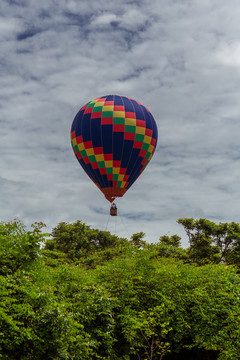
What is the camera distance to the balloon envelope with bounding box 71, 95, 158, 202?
1308 inches

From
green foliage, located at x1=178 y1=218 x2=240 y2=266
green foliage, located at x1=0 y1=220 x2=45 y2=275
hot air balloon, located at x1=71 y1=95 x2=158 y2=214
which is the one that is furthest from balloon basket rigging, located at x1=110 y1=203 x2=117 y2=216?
green foliage, located at x1=0 y1=220 x2=45 y2=275

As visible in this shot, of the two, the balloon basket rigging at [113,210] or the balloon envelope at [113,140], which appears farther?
the balloon basket rigging at [113,210]

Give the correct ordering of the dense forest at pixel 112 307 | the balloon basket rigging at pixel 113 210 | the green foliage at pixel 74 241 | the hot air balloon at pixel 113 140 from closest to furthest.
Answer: the dense forest at pixel 112 307, the hot air balloon at pixel 113 140, the balloon basket rigging at pixel 113 210, the green foliage at pixel 74 241

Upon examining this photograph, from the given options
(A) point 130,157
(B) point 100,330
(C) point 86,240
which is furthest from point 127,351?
(C) point 86,240

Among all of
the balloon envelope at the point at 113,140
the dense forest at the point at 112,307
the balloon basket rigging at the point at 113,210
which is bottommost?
the dense forest at the point at 112,307

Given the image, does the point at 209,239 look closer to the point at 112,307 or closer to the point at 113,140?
the point at 113,140

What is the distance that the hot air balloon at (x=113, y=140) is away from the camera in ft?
109

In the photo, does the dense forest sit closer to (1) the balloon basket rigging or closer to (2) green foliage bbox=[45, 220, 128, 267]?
(1) the balloon basket rigging

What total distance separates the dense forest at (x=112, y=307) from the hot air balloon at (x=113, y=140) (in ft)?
42.6

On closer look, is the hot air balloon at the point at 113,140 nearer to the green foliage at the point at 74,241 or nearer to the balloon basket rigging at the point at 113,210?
the balloon basket rigging at the point at 113,210

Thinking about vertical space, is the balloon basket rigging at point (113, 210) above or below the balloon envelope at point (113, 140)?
below

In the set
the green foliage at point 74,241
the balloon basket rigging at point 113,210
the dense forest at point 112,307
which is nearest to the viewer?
the dense forest at point 112,307

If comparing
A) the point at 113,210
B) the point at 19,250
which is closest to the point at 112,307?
the point at 19,250

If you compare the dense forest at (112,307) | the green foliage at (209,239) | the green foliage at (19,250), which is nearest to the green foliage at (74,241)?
the green foliage at (209,239)
